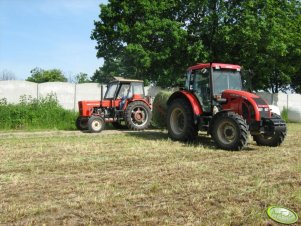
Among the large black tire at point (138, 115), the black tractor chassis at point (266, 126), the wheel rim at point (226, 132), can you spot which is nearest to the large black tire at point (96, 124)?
the large black tire at point (138, 115)

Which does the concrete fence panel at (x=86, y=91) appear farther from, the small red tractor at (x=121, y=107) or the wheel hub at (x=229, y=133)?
the wheel hub at (x=229, y=133)

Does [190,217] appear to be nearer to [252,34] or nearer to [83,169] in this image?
[83,169]

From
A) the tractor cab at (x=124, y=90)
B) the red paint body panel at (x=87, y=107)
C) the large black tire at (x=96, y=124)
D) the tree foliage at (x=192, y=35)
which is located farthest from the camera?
the tree foliage at (x=192, y=35)

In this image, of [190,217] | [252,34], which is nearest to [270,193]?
[190,217]

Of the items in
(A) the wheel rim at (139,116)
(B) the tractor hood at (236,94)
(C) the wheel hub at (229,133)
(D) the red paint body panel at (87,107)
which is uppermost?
(B) the tractor hood at (236,94)

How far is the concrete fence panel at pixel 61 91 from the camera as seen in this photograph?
19172 millimetres

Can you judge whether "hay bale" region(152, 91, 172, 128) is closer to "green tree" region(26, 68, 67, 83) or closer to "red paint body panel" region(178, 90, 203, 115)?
"red paint body panel" region(178, 90, 203, 115)

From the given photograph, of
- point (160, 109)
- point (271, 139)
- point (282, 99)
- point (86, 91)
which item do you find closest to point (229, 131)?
point (271, 139)

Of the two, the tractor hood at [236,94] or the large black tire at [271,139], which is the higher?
the tractor hood at [236,94]

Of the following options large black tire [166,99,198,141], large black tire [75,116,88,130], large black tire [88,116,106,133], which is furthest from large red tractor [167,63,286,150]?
large black tire [75,116,88,130]

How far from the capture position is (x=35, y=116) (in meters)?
17.0

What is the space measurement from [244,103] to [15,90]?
38.1 feet

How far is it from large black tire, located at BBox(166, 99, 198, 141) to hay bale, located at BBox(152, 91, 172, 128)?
2.86m

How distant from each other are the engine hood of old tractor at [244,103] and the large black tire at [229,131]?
0.47 metres
